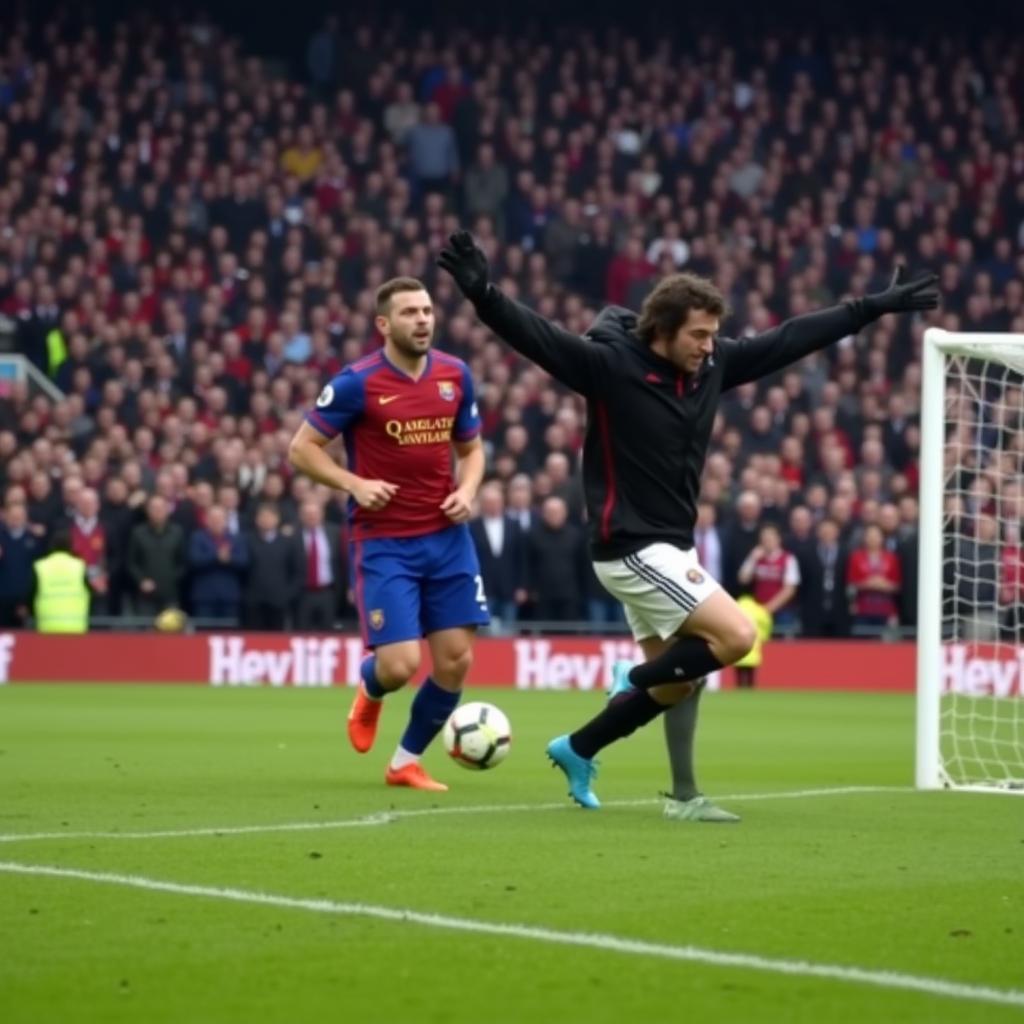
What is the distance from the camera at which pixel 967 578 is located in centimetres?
1633

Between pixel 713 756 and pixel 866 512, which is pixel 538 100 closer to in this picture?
pixel 866 512

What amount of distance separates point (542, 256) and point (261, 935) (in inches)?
893

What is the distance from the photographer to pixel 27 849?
8.20 meters

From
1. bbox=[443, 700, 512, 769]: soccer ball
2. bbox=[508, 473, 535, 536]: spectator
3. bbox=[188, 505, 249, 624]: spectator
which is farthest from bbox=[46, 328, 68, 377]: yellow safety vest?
bbox=[443, 700, 512, 769]: soccer ball

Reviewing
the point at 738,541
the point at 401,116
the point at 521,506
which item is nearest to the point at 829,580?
the point at 738,541

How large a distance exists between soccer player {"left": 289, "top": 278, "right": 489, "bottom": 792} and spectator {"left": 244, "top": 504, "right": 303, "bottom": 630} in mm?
11867

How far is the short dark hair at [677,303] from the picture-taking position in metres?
9.25

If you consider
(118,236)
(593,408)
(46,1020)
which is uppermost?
(118,236)

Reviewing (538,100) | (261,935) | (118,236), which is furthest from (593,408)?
(538,100)

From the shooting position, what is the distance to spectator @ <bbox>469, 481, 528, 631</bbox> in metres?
23.2

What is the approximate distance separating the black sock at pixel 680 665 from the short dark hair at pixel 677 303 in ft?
4.04

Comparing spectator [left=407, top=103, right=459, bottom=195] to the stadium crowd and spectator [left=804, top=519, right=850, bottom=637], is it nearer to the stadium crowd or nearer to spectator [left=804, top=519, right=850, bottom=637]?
the stadium crowd

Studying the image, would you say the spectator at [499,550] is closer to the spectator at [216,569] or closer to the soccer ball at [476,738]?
the spectator at [216,569]

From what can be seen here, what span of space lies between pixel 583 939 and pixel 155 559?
16.9 m
